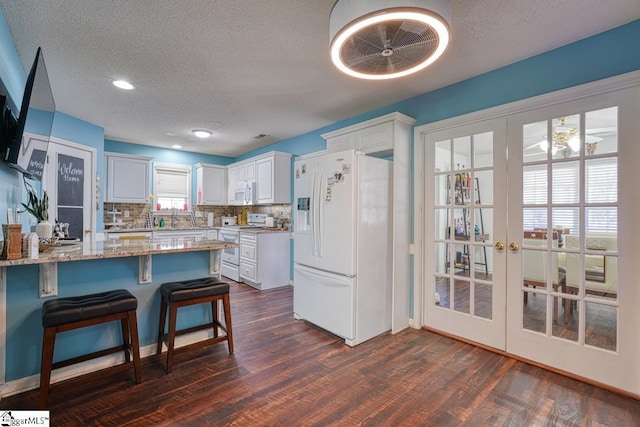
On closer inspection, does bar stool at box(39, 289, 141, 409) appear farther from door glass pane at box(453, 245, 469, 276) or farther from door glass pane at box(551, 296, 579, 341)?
door glass pane at box(551, 296, 579, 341)

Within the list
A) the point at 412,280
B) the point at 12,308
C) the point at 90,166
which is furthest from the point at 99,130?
the point at 412,280

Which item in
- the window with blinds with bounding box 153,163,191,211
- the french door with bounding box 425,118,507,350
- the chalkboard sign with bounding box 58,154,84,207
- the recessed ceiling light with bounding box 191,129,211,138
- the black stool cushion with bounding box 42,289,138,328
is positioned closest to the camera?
the black stool cushion with bounding box 42,289,138,328

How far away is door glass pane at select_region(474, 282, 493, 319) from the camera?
8.86 feet

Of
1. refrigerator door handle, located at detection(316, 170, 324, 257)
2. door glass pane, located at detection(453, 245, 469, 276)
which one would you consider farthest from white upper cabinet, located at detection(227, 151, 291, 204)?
door glass pane, located at detection(453, 245, 469, 276)

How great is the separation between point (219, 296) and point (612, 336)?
9.75ft

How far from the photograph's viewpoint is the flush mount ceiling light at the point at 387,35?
4.57 feet

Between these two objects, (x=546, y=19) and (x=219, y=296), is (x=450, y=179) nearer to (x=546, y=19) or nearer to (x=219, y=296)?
(x=546, y=19)

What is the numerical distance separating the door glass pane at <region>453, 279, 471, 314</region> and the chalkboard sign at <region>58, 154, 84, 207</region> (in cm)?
507

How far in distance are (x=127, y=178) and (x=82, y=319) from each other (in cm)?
418

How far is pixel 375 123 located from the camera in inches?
125

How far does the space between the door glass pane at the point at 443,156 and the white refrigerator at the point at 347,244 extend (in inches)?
19.4

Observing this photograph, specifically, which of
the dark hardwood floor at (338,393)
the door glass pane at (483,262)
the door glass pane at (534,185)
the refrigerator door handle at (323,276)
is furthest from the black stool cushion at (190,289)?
the door glass pane at (534,185)

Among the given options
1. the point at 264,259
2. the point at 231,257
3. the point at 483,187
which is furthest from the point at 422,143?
the point at 231,257
